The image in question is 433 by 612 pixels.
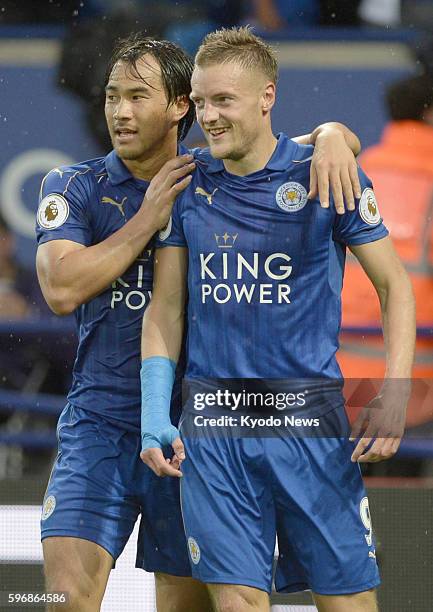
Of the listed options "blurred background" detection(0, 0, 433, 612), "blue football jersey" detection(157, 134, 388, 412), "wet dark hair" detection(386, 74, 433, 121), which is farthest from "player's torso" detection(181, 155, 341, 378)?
"wet dark hair" detection(386, 74, 433, 121)

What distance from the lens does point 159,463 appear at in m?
2.33

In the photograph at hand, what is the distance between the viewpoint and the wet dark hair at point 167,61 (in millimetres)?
2717

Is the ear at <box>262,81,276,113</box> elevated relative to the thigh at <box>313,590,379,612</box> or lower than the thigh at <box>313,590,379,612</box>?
elevated

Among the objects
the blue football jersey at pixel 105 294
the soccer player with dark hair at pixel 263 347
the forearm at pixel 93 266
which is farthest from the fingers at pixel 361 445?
the forearm at pixel 93 266

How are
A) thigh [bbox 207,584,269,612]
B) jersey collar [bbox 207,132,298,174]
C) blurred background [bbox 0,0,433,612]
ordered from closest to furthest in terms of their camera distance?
thigh [bbox 207,584,269,612] < jersey collar [bbox 207,132,298,174] < blurred background [bbox 0,0,433,612]

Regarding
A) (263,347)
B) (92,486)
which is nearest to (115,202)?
(263,347)

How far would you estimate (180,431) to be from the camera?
98.5 inches

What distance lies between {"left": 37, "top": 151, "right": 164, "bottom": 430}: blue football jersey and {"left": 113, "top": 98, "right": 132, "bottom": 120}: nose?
0.15 meters

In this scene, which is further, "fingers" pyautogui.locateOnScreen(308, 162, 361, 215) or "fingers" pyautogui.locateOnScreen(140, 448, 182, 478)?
"fingers" pyautogui.locateOnScreen(308, 162, 361, 215)

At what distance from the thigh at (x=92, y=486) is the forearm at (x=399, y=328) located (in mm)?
→ 668

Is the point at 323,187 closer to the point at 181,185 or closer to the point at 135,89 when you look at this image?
the point at 181,185

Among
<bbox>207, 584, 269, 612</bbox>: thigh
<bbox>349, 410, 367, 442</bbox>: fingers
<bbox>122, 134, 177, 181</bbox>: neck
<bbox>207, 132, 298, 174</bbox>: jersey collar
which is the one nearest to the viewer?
<bbox>207, 584, 269, 612</bbox>: thigh

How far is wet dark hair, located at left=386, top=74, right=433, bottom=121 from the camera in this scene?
3.76m

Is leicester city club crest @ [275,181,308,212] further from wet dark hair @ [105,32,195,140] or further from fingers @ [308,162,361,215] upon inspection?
wet dark hair @ [105,32,195,140]
